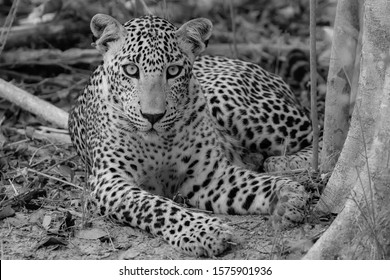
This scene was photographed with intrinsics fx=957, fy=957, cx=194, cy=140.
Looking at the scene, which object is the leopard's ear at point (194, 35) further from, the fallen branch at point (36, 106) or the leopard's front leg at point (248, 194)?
the fallen branch at point (36, 106)

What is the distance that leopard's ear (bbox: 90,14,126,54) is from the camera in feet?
26.1

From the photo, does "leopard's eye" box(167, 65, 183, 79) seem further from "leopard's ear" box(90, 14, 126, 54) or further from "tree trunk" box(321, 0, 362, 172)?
"tree trunk" box(321, 0, 362, 172)

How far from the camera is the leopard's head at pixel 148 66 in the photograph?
7.62 metres

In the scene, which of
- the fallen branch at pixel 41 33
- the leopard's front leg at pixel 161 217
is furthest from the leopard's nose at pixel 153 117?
the fallen branch at pixel 41 33

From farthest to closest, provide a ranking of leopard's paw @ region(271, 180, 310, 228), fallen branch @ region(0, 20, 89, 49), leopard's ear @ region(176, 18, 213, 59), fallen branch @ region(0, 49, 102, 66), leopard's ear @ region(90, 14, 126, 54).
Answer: fallen branch @ region(0, 20, 89, 49), fallen branch @ region(0, 49, 102, 66), leopard's ear @ region(176, 18, 213, 59), leopard's ear @ region(90, 14, 126, 54), leopard's paw @ region(271, 180, 310, 228)

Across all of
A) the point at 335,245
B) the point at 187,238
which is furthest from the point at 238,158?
the point at 335,245

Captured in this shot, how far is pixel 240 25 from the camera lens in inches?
564

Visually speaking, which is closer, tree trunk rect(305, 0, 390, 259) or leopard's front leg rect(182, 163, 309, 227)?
tree trunk rect(305, 0, 390, 259)

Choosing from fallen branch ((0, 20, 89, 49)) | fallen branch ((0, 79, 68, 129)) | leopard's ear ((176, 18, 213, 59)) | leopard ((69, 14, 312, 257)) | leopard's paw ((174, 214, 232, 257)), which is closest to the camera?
leopard's paw ((174, 214, 232, 257))

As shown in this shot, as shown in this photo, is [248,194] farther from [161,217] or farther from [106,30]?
[106,30]

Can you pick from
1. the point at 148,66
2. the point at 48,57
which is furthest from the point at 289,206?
the point at 48,57

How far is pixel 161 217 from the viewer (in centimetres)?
741

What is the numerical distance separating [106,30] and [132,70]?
0.45 metres

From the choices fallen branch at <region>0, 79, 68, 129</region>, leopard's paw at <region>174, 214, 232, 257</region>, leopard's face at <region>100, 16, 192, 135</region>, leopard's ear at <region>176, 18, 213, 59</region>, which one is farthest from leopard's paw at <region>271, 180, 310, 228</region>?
fallen branch at <region>0, 79, 68, 129</region>
